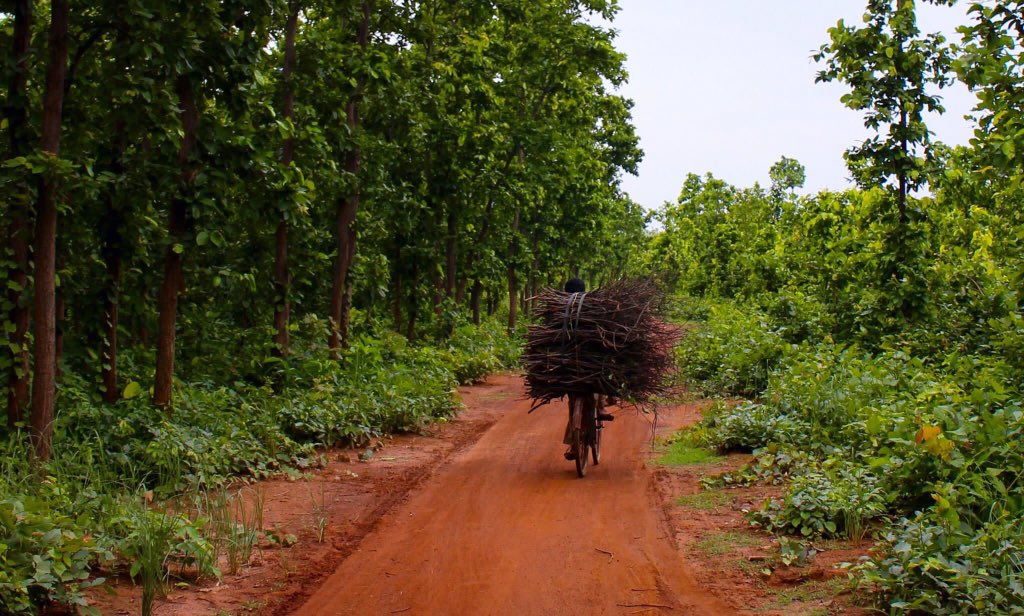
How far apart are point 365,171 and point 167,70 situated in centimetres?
924

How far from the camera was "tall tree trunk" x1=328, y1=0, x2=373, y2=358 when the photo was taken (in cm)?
1650

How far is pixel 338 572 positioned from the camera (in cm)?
714

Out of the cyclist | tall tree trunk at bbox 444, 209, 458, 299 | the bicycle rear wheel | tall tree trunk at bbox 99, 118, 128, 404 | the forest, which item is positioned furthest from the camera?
tall tree trunk at bbox 444, 209, 458, 299

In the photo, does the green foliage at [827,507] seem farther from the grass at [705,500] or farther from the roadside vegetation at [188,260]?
the roadside vegetation at [188,260]

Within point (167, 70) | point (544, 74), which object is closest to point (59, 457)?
point (167, 70)

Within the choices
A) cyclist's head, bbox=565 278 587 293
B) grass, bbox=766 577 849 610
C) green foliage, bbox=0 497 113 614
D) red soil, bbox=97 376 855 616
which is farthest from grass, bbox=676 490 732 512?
green foliage, bbox=0 497 113 614

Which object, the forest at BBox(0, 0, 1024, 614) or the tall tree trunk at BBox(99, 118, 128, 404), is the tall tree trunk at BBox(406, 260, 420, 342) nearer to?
the forest at BBox(0, 0, 1024, 614)

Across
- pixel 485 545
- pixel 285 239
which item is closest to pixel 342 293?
pixel 285 239

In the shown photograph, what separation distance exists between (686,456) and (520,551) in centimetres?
511

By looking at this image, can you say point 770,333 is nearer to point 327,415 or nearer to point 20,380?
point 327,415

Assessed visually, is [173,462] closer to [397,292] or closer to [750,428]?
[750,428]

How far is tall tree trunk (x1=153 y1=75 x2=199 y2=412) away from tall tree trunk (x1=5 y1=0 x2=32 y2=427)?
1.57 meters

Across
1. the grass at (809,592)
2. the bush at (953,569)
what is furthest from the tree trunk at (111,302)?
the bush at (953,569)

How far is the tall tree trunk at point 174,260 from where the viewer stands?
10289 mm
